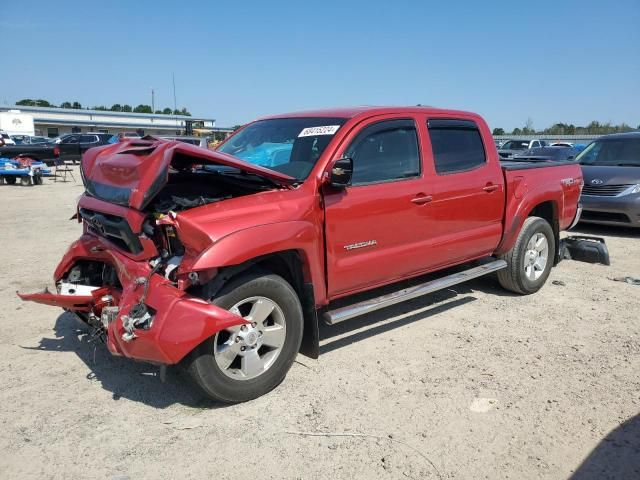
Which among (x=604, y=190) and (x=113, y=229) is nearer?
(x=113, y=229)

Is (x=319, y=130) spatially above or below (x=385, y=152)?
above

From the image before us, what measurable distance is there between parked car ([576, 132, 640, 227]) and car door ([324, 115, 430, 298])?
20.6ft

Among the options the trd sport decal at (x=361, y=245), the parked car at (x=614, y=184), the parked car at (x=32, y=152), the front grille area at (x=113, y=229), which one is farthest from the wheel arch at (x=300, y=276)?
the parked car at (x=32, y=152)

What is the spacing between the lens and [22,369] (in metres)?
3.89

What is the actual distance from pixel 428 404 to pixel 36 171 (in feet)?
61.0

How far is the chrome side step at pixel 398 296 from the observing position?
376 centimetres

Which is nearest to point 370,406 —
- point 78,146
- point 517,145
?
point 517,145

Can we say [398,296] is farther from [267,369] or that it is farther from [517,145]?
[517,145]

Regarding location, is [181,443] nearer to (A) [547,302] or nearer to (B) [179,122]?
(A) [547,302]

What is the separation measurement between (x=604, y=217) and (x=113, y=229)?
8848mm

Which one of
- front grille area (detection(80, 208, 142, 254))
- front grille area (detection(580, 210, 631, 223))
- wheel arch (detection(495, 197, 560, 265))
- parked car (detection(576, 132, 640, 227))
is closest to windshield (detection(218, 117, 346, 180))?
front grille area (detection(80, 208, 142, 254))

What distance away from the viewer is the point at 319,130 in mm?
4141

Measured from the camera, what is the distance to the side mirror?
360 cm

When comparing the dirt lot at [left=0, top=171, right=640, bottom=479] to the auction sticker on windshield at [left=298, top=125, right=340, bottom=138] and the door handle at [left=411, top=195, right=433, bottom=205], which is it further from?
the auction sticker on windshield at [left=298, top=125, right=340, bottom=138]
